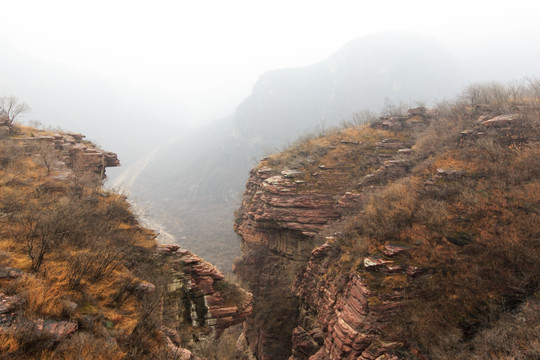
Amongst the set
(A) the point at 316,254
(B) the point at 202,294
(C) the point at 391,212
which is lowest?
(A) the point at 316,254

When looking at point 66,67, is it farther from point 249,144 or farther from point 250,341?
point 250,341

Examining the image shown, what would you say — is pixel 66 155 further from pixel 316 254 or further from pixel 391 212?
pixel 391 212

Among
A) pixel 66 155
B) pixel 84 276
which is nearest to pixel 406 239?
pixel 84 276

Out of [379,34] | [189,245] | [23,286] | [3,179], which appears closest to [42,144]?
[3,179]

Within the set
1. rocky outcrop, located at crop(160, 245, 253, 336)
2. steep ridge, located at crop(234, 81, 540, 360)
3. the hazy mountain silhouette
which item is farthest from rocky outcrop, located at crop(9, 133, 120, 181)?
the hazy mountain silhouette

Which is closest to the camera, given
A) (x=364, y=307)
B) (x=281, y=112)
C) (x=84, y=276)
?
(x=84, y=276)

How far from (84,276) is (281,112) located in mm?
101618

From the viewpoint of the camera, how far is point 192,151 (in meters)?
113

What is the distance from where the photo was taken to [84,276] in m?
8.06

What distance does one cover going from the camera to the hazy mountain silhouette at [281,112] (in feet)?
274

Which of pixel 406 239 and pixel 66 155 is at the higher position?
pixel 66 155

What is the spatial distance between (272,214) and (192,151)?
321ft

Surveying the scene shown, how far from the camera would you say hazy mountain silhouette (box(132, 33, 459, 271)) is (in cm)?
8350

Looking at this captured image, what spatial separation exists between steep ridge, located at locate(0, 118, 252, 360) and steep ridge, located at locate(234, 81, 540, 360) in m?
6.12
